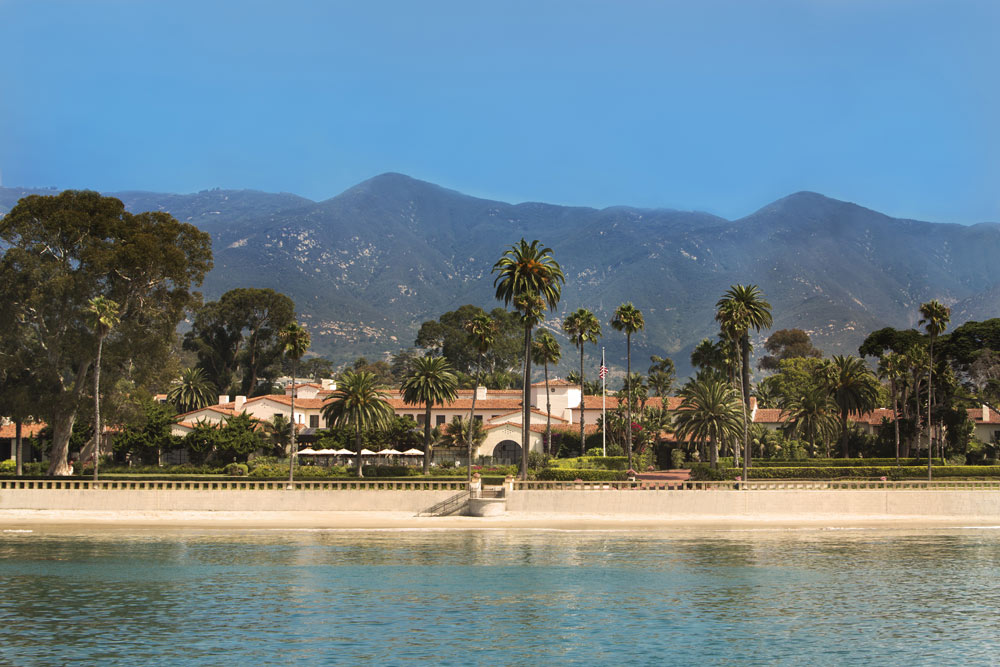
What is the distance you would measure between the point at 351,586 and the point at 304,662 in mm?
14059

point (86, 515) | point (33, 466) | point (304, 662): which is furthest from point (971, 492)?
point (33, 466)

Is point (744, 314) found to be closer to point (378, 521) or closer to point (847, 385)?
point (847, 385)

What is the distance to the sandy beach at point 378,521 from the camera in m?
63.1

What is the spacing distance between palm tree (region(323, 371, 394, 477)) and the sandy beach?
67.7ft

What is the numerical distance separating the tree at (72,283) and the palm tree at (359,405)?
15.2m

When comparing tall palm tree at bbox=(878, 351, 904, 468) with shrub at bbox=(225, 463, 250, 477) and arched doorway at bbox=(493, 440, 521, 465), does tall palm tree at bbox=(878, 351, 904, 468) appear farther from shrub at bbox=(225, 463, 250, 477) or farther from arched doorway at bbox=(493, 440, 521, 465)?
shrub at bbox=(225, 463, 250, 477)

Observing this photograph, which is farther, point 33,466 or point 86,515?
point 33,466

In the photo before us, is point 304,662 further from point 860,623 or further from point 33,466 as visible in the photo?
point 33,466

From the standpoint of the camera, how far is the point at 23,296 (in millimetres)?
74500

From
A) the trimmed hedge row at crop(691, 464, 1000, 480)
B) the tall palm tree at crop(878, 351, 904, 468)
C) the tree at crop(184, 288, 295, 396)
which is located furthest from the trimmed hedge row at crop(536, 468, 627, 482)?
the tree at crop(184, 288, 295, 396)

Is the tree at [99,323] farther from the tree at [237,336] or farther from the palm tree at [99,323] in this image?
the tree at [237,336]

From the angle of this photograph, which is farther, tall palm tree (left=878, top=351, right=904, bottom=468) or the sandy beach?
tall palm tree (left=878, top=351, right=904, bottom=468)

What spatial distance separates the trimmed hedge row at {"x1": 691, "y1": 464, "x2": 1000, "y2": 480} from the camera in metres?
80.2

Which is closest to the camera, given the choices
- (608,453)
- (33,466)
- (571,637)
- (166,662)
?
(166,662)
